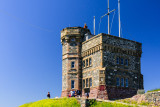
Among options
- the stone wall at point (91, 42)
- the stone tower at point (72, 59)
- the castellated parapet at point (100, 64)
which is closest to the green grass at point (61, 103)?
the castellated parapet at point (100, 64)

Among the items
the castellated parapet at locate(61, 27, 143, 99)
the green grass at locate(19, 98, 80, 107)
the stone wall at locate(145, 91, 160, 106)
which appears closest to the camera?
the stone wall at locate(145, 91, 160, 106)

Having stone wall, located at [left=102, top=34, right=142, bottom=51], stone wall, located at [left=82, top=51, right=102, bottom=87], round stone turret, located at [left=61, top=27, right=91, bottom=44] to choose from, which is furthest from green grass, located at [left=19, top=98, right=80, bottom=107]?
round stone turret, located at [left=61, top=27, right=91, bottom=44]

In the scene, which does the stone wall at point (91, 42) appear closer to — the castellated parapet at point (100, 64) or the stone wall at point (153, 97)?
the castellated parapet at point (100, 64)

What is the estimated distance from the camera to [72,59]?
42.8m

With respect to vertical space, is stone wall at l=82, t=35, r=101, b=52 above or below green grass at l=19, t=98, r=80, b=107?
above

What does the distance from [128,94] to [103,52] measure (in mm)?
7885

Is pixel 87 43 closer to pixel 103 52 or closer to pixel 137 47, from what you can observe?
pixel 103 52

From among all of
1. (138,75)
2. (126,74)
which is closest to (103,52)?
(126,74)

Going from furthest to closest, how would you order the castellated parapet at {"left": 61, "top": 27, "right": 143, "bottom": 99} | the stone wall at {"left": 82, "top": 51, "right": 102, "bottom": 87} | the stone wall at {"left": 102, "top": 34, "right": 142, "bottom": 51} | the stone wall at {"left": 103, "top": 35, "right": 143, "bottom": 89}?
the stone wall at {"left": 102, "top": 34, "right": 142, "bottom": 51} < the stone wall at {"left": 103, "top": 35, "right": 143, "bottom": 89} < the stone wall at {"left": 82, "top": 51, "right": 102, "bottom": 87} < the castellated parapet at {"left": 61, "top": 27, "right": 143, "bottom": 99}

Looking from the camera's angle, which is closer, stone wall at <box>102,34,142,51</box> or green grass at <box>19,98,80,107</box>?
green grass at <box>19,98,80,107</box>

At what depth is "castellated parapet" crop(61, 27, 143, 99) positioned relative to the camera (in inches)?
1489

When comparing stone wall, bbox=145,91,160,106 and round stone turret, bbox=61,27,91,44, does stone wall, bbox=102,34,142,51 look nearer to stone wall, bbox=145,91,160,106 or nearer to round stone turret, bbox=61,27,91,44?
round stone turret, bbox=61,27,91,44

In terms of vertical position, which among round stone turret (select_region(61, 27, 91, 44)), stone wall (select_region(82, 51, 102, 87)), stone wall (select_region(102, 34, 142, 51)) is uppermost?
round stone turret (select_region(61, 27, 91, 44))

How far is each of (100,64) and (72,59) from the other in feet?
21.7
